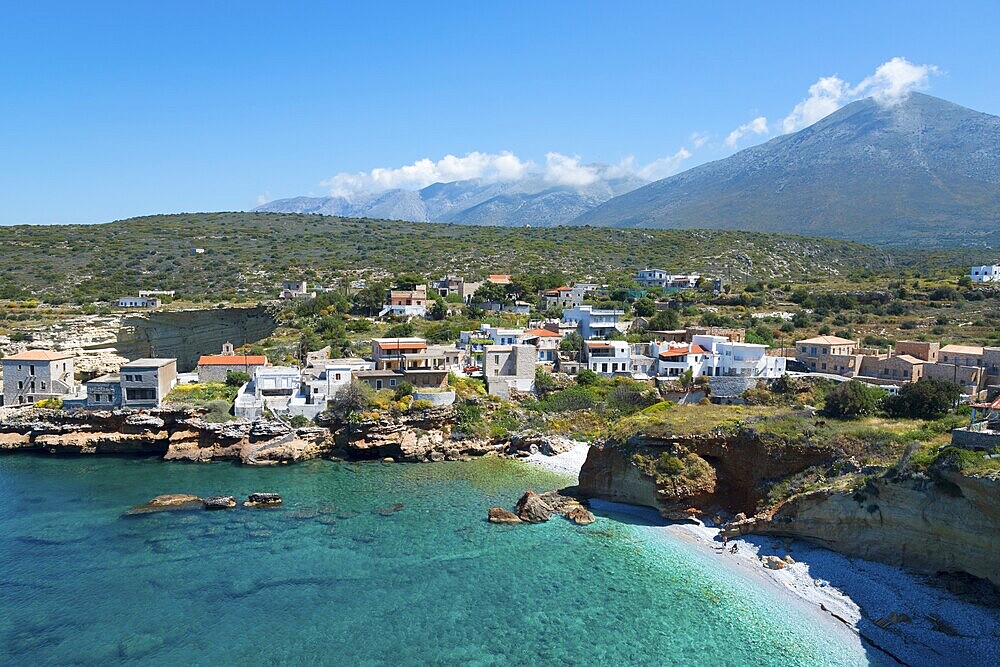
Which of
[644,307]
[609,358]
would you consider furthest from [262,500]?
[644,307]

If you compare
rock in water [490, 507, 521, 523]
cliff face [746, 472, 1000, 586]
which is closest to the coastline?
cliff face [746, 472, 1000, 586]

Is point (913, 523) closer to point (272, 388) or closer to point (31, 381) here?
point (272, 388)

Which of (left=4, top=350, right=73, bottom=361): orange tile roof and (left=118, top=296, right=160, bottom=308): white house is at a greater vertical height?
(left=118, top=296, right=160, bottom=308): white house

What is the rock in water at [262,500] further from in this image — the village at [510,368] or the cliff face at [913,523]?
the cliff face at [913,523]

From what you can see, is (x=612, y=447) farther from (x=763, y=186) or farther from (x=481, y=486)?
(x=763, y=186)

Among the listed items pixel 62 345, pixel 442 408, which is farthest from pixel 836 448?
pixel 62 345

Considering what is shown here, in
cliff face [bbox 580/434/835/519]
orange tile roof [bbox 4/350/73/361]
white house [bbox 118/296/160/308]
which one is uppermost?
white house [bbox 118/296/160/308]

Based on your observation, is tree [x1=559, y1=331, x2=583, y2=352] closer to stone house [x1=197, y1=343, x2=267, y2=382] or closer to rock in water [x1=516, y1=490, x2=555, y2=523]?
stone house [x1=197, y1=343, x2=267, y2=382]
